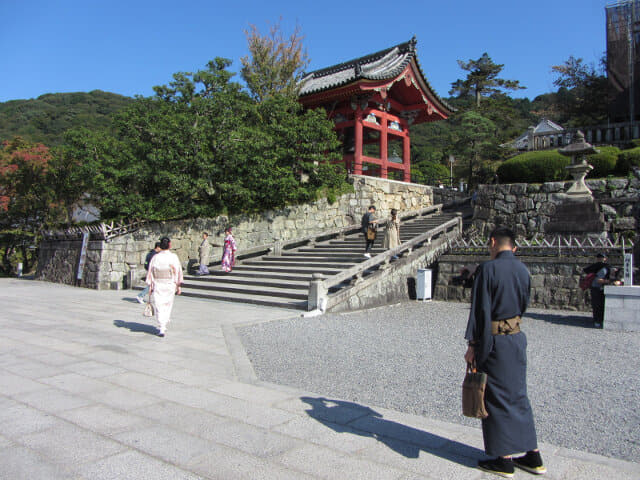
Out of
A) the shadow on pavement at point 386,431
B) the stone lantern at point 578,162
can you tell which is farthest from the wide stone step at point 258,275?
the stone lantern at point 578,162

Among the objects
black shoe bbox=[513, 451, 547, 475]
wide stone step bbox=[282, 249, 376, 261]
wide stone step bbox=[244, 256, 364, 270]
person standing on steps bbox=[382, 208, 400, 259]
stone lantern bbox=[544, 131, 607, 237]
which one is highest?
stone lantern bbox=[544, 131, 607, 237]

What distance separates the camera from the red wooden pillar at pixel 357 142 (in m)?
18.8

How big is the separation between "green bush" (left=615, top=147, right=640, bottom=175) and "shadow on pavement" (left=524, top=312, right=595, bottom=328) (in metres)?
6.92

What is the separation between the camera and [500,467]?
292 centimetres

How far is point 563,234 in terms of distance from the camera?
14.2 metres

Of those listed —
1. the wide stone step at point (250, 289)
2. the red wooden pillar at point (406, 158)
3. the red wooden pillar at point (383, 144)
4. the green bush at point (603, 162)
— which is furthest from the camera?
the red wooden pillar at point (406, 158)

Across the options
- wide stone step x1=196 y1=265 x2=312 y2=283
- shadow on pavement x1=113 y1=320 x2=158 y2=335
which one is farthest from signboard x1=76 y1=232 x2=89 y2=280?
shadow on pavement x1=113 y1=320 x2=158 y2=335

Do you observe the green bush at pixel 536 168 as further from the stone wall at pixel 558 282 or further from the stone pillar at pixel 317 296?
the stone pillar at pixel 317 296

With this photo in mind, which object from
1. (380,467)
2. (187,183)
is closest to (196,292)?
(187,183)

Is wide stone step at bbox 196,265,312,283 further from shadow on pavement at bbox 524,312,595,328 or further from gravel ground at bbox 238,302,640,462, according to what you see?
shadow on pavement at bbox 524,312,595,328

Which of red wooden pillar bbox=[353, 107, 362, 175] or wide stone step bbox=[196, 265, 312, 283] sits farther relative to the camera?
red wooden pillar bbox=[353, 107, 362, 175]

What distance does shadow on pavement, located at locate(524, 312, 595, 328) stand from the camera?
9.36 m

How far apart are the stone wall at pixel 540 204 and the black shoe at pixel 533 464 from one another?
1303 cm

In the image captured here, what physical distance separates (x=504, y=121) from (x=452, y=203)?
1500 centimetres
